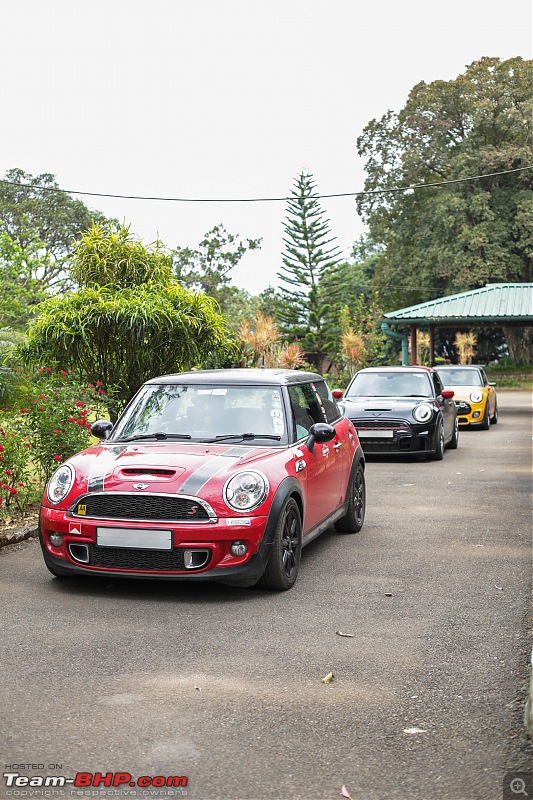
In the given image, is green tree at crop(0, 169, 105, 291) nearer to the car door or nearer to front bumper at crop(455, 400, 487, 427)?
front bumper at crop(455, 400, 487, 427)

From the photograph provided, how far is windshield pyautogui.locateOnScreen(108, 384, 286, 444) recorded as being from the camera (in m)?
7.26

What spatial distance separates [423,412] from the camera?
14969mm

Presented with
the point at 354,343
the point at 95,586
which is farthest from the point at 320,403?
the point at 354,343

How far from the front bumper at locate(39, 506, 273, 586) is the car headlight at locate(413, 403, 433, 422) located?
29.5 feet

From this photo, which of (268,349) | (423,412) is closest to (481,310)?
(268,349)

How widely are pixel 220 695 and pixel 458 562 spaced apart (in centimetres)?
352

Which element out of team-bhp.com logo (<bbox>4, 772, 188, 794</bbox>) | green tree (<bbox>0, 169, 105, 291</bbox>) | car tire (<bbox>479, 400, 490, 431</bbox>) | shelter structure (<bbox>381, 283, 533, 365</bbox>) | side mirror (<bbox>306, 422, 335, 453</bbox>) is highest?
green tree (<bbox>0, 169, 105, 291</bbox>)

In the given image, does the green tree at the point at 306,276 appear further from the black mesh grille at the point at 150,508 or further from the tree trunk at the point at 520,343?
the black mesh grille at the point at 150,508

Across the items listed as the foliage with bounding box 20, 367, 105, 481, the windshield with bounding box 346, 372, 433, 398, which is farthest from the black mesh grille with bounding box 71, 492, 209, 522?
the windshield with bounding box 346, 372, 433, 398

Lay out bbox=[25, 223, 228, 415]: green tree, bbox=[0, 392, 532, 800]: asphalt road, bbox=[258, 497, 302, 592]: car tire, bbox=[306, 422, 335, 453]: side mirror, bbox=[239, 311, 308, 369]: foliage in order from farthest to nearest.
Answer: bbox=[239, 311, 308, 369]: foliage < bbox=[25, 223, 228, 415]: green tree < bbox=[306, 422, 335, 453]: side mirror < bbox=[258, 497, 302, 592]: car tire < bbox=[0, 392, 532, 800]: asphalt road

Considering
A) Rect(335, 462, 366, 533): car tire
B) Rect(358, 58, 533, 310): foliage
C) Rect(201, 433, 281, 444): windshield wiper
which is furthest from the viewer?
Rect(358, 58, 533, 310): foliage

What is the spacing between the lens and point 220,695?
4453 millimetres

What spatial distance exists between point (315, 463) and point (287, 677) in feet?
9.41

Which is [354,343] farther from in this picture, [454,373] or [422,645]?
[422,645]
